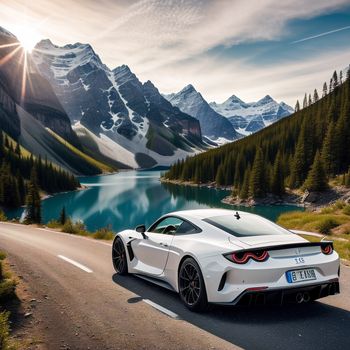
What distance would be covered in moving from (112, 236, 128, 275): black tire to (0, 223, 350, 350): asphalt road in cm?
28

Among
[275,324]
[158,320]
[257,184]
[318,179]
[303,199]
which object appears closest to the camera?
[275,324]

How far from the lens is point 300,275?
602 cm

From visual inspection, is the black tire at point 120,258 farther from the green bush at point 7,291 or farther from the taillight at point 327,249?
the taillight at point 327,249

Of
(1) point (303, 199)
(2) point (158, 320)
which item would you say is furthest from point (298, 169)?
(2) point (158, 320)

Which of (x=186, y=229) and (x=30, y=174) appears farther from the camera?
(x=30, y=174)

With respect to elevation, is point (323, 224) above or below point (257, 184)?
below

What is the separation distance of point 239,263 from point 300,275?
956 mm

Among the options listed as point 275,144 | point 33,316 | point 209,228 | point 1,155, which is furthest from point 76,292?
point 275,144

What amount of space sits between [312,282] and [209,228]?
1.87 m

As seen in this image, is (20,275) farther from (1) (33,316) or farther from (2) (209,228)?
(2) (209,228)

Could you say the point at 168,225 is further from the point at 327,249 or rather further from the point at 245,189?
the point at 245,189

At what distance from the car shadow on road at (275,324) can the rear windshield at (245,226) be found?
4.10 ft

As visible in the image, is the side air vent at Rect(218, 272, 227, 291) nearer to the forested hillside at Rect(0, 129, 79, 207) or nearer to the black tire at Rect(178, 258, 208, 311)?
the black tire at Rect(178, 258, 208, 311)

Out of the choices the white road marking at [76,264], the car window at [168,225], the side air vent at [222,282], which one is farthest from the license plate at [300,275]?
the white road marking at [76,264]
